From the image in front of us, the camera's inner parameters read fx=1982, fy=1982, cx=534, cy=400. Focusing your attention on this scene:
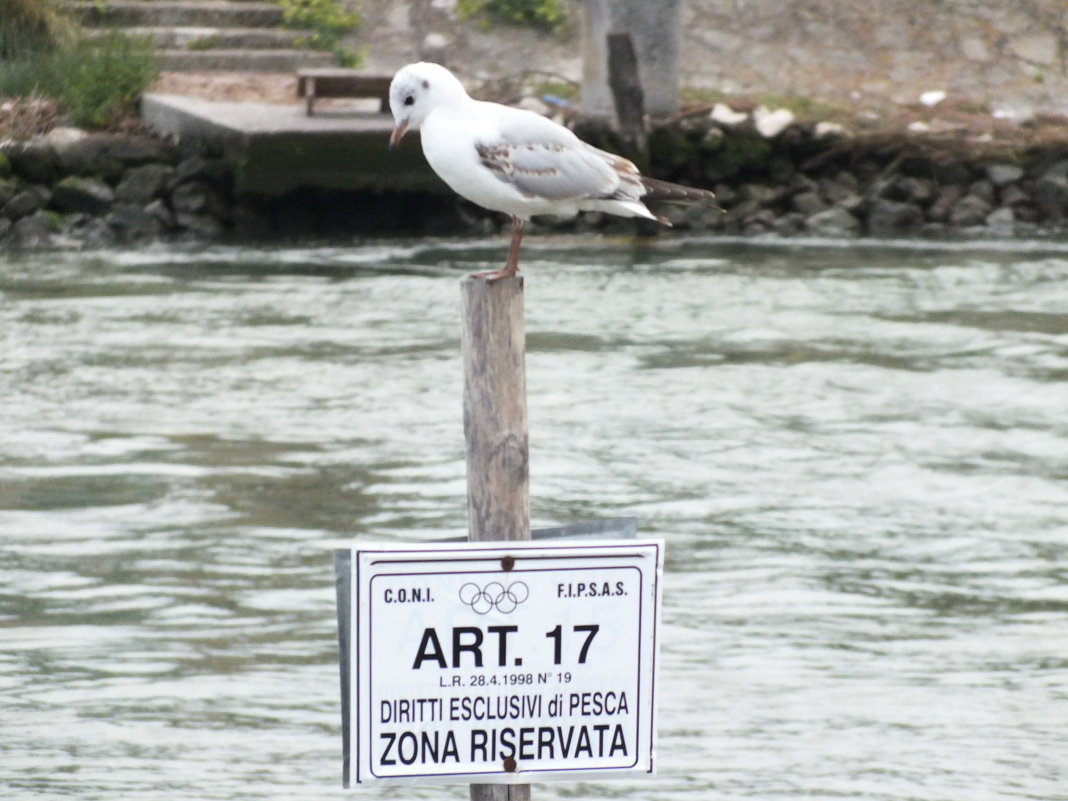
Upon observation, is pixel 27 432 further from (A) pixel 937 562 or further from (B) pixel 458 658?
(B) pixel 458 658

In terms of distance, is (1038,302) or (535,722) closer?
(535,722)

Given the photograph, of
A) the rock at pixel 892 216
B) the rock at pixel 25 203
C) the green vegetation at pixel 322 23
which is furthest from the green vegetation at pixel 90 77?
the rock at pixel 892 216

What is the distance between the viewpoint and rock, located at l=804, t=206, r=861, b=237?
17438 millimetres

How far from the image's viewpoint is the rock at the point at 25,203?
16.2 m

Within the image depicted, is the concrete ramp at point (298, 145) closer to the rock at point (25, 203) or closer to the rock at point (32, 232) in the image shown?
the rock at point (25, 203)

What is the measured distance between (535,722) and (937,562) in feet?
15.5

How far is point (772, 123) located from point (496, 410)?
14588mm

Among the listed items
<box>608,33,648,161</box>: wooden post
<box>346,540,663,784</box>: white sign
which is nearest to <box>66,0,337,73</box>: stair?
<box>608,33,648,161</box>: wooden post

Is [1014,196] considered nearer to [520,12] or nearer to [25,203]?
[520,12]

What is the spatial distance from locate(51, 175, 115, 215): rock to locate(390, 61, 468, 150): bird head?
12619 mm

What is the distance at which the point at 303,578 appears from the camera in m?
7.14

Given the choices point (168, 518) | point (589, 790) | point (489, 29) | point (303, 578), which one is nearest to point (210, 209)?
point (489, 29)

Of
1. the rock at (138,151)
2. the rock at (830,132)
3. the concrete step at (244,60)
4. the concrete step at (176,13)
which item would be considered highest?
the concrete step at (176,13)

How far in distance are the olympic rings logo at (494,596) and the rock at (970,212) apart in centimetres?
1523
